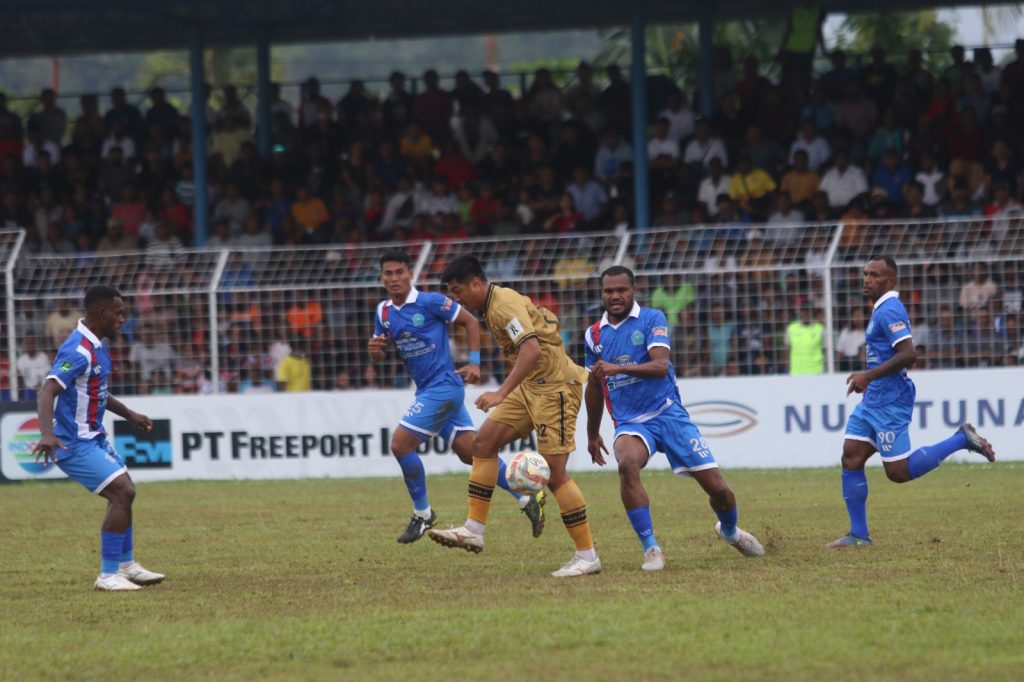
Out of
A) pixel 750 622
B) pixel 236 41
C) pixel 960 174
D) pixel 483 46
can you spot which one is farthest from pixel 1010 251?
pixel 483 46

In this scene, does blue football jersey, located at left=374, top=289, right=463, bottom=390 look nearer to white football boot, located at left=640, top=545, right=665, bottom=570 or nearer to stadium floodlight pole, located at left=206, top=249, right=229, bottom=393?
white football boot, located at left=640, top=545, right=665, bottom=570

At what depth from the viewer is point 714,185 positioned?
2097cm

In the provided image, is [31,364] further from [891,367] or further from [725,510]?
[891,367]

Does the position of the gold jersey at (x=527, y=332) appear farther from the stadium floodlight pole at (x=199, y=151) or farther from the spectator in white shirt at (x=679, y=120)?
the stadium floodlight pole at (x=199, y=151)

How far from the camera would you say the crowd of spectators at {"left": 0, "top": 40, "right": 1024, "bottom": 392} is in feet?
57.8

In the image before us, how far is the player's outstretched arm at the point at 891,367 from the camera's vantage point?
31.9ft

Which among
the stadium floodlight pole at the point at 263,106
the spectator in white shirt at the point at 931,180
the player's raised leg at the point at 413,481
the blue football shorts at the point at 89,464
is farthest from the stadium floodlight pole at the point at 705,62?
the blue football shorts at the point at 89,464

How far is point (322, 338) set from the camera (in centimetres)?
1827

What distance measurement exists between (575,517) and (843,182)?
1274 cm

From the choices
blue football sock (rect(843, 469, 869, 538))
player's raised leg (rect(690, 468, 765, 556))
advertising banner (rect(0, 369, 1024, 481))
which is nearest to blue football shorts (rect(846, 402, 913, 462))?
blue football sock (rect(843, 469, 869, 538))

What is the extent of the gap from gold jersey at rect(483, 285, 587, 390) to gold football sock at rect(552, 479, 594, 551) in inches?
31.0

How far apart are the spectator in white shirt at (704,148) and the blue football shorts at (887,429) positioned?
1193 centimetres

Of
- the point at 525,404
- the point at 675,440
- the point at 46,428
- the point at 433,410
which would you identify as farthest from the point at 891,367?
the point at 46,428

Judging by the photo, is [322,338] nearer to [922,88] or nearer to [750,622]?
[922,88]
